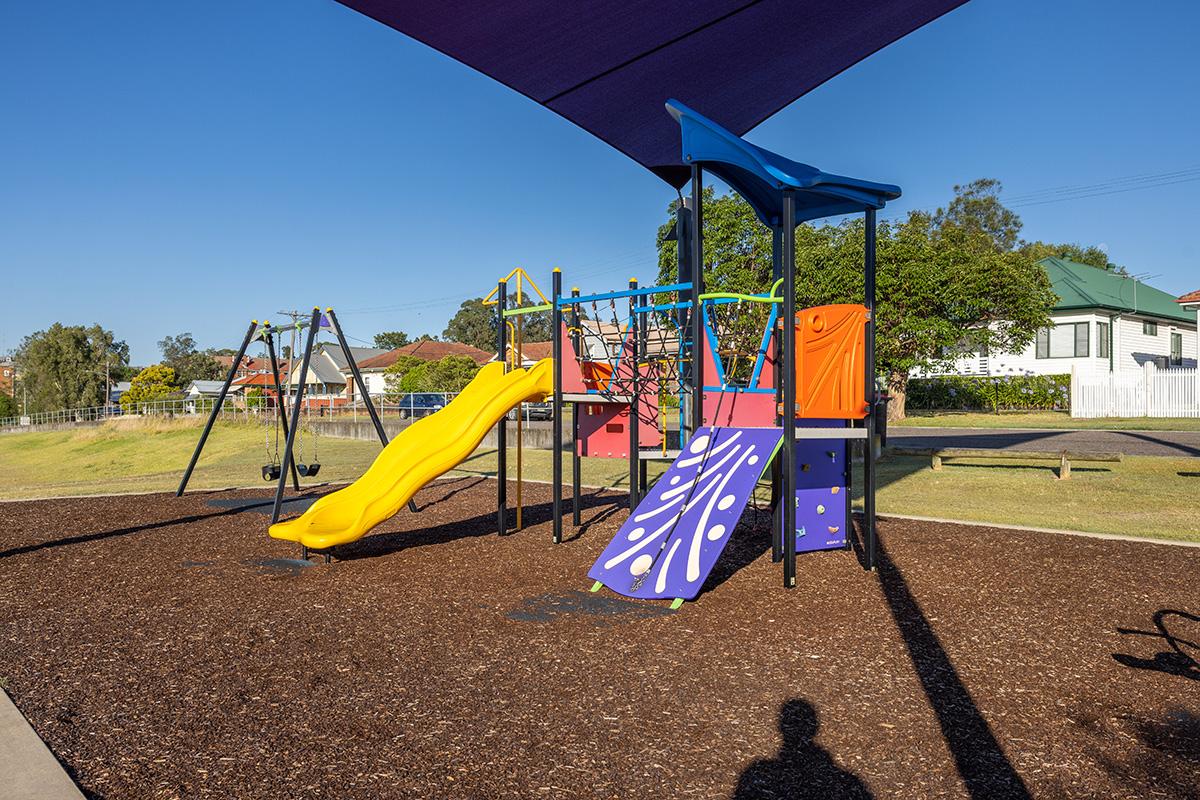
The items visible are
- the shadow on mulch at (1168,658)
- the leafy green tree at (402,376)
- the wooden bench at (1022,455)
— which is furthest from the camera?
the leafy green tree at (402,376)

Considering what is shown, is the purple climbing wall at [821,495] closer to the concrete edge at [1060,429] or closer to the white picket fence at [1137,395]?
the concrete edge at [1060,429]

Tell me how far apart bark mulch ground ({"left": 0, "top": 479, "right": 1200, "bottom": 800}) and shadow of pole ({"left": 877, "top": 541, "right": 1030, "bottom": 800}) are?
2cm

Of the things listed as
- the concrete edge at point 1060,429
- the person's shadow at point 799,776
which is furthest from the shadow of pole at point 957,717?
the concrete edge at point 1060,429

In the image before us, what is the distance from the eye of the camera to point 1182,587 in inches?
254

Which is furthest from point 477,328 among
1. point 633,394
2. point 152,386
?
point 633,394

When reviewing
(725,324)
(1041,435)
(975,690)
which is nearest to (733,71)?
(725,324)

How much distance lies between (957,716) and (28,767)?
4.31 meters

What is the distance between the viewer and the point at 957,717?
3.95 meters

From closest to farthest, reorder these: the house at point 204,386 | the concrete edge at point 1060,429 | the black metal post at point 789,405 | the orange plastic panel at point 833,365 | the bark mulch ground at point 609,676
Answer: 1. the bark mulch ground at point 609,676
2. the black metal post at point 789,405
3. the orange plastic panel at point 833,365
4. the concrete edge at point 1060,429
5. the house at point 204,386

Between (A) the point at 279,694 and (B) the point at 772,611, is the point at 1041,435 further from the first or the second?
(A) the point at 279,694

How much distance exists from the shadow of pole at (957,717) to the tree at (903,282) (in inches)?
919

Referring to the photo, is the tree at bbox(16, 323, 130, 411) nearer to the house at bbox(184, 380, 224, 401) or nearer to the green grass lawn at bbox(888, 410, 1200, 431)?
the house at bbox(184, 380, 224, 401)

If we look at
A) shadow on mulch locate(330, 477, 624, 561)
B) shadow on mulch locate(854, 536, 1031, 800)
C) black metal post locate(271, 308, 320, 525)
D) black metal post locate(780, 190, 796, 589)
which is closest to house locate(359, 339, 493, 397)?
shadow on mulch locate(330, 477, 624, 561)

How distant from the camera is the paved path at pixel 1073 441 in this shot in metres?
17.4
